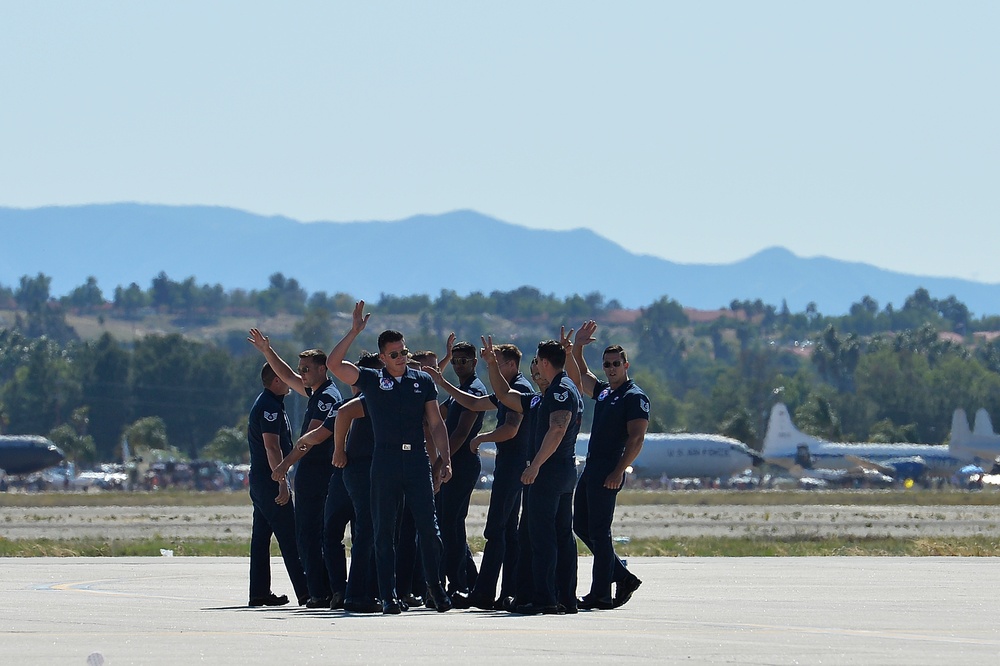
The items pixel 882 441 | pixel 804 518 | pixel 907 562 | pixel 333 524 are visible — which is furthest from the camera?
pixel 882 441

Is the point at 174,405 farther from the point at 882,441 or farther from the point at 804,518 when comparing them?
the point at 804,518

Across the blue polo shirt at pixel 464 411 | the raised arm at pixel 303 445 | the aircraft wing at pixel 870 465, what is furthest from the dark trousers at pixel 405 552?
the aircraft wing at pixel 870 465

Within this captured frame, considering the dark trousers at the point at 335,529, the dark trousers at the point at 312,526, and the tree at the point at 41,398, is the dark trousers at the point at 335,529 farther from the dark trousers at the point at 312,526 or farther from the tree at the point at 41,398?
the tree at the point at 41,398

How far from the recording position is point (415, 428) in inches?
518

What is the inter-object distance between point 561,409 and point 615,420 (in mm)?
865

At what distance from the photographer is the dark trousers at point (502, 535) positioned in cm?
1370

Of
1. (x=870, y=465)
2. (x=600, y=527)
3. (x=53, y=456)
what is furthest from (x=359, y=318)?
(x=870, y=465)

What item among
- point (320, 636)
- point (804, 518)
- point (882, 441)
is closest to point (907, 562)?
point (320, 636)

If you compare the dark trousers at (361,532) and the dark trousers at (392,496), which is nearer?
the dark trousers at (392,496)

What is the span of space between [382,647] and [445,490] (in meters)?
4.11

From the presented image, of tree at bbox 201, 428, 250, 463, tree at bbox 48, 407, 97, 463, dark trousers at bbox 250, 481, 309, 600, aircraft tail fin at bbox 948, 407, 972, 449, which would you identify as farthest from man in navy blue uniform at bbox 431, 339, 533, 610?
tree at bbox 48, 407, 97, 463

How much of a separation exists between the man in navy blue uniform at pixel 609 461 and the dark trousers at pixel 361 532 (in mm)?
1702

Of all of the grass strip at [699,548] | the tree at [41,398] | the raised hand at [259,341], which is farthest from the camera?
the tree at [41,398]

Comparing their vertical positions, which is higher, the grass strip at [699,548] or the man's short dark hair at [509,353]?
the man's short dark hair at [509,353]
